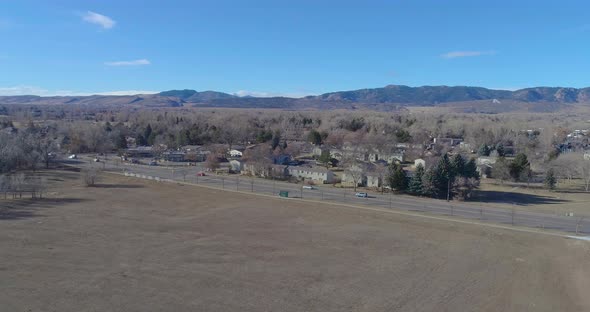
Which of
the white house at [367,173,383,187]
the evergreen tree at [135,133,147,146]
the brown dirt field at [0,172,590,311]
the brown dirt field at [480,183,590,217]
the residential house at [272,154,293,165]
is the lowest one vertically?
the brown dirt field at [0,172,590,311]

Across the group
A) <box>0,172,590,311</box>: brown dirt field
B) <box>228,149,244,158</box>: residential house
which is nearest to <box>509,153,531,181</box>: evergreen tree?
<box>0,172,590,311</box>: brown dirt field

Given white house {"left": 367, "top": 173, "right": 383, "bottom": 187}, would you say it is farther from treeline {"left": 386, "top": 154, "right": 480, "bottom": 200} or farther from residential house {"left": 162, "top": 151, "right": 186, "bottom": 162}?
residential house {"left": 162, "top": 151, "right": 186, "bottom": 162}

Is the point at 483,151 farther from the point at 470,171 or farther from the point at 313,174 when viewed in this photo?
the point at 313,174

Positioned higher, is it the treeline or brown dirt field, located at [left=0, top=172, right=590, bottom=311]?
the treeline

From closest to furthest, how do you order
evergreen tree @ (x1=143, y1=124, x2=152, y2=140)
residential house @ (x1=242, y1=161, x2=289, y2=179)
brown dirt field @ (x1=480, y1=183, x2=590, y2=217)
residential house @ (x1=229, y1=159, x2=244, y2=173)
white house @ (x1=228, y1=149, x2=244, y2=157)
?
1. brown dirt field @ (x1=480, y1=183, x2=590, y2=217)
2. residential house @ (x1=242, y1=161, x2=289, y2=179)
3. residential house @ (x1=229, y1=159, x2=244, y2=173)
4. white house @ (x1=228, y1=149, x2=244, y2=157)
5. evergreen tree @ (x1=143, y1=124, x2=152, y2=140)

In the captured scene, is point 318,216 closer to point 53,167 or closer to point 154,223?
point 154,223

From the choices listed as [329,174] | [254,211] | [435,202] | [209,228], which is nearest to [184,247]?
[209,228]
